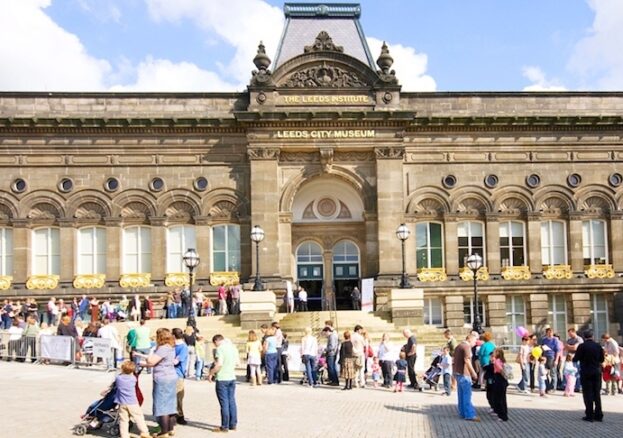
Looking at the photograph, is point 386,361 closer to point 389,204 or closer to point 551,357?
point 551,357

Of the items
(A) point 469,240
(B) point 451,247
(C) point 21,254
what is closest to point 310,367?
(B) point 451,247

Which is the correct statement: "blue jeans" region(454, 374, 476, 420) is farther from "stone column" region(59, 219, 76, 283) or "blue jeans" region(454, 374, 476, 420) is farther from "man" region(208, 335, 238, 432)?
"stone column" region(59, 219, 76, 283)

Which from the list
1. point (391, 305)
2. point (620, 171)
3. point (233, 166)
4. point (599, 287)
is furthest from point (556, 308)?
point (233, 166)

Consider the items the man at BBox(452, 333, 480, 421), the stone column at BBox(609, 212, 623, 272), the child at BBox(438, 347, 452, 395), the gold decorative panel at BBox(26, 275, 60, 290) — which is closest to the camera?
the man at BBox(452, 333, 480, 421)

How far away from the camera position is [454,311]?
37531mm

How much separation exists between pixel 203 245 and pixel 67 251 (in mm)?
6339

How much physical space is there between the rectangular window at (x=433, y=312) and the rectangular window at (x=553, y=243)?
5.74 meters

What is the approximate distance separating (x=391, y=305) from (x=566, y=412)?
1456 cm

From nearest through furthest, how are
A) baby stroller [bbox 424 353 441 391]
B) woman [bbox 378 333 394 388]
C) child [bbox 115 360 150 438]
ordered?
child [bbox 115 360 150 438] < baby stroller [bbox 424 353 441 391] < woman [bbox 378 333 394 388]

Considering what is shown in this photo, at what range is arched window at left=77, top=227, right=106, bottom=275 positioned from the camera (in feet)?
122

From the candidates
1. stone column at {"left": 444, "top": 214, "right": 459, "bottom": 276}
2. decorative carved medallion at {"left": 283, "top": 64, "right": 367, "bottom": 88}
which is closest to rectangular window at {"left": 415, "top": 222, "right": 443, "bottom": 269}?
stone column at {"left": 444, "top": 214, "right": 459, "bottom": 276}

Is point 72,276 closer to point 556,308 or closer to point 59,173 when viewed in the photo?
point 59,173

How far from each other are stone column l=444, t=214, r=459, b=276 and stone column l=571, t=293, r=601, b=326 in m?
5.87

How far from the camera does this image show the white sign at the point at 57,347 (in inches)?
970
